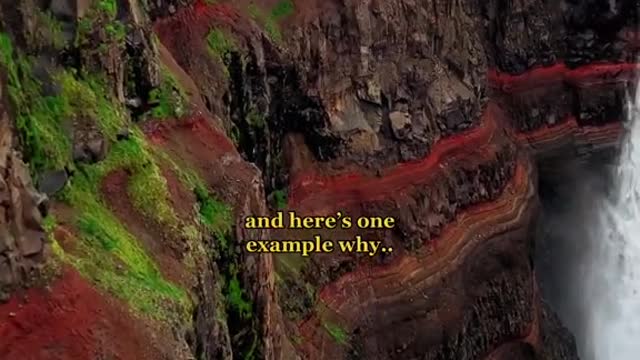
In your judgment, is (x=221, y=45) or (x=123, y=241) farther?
(x=221, y=45)

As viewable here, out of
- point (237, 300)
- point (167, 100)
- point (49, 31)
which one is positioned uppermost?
point (49, 31)

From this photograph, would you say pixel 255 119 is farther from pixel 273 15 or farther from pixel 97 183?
pixel 97 183

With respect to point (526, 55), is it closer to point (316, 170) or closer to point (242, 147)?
point (316, 170)

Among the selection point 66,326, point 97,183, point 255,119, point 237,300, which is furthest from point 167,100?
point 66,326

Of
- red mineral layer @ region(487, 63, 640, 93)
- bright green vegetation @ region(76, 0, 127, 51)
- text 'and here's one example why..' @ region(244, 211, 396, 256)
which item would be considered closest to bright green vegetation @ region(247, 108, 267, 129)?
text 'and here's one example why..' @ region(244, 211, 396, 256)

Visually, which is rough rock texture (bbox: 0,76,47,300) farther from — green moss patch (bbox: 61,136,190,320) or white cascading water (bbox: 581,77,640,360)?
white cascading water (bbox: 581,77,640,360)

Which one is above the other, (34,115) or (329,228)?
(34,115)

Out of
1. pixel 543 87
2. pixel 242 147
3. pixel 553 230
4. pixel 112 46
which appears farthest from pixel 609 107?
pixel 112 46
